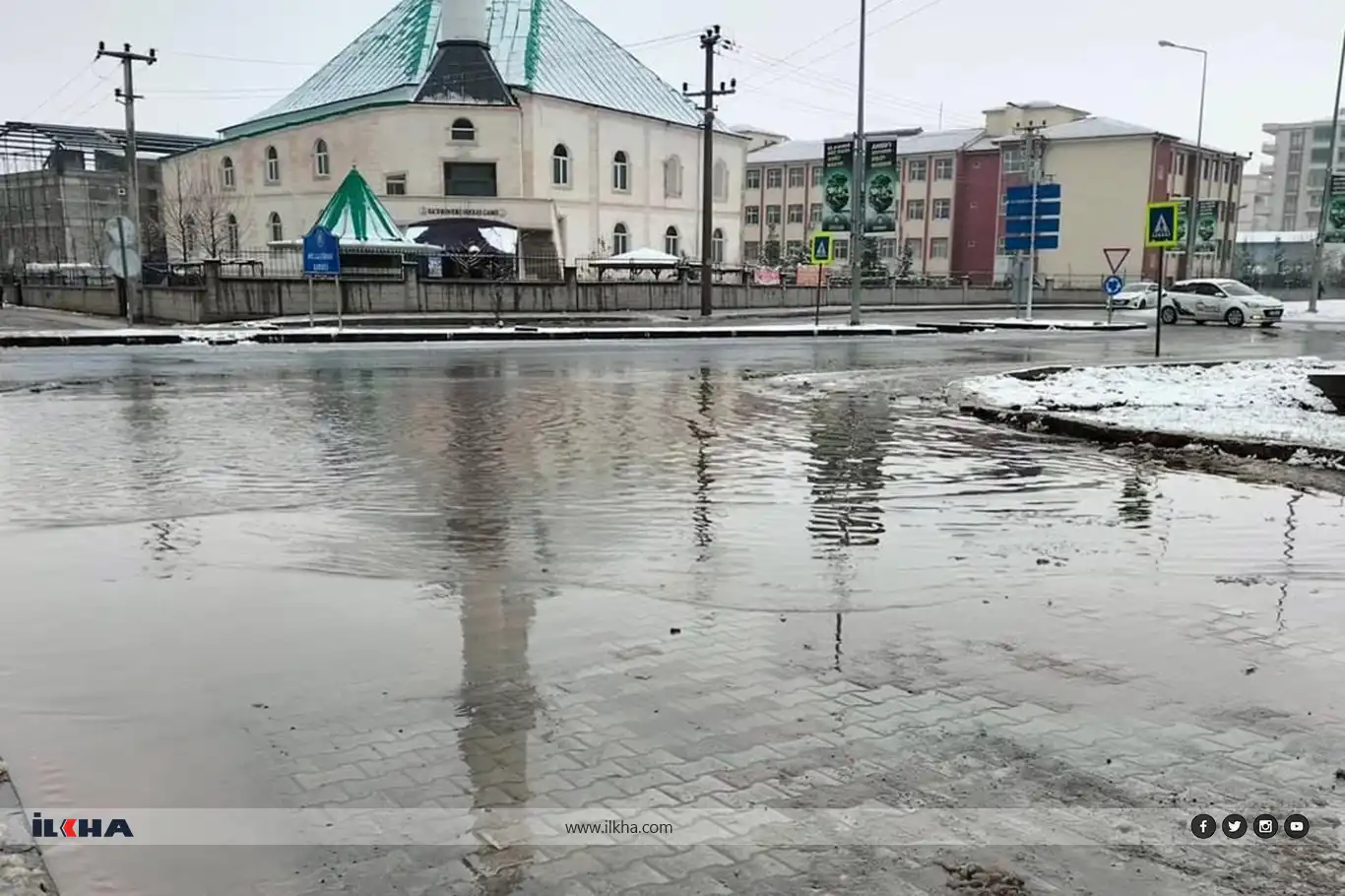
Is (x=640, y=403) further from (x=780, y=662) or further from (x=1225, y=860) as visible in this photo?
(x=1225, y=860)

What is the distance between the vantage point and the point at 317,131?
64.9 meters

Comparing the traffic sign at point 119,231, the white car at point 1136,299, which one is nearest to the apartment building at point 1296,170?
the white car at point 1136,299

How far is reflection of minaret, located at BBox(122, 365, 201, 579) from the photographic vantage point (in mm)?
7391

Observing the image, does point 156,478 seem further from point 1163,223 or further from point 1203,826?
point 1163,223

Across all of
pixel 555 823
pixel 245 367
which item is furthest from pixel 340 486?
pixel 245 367

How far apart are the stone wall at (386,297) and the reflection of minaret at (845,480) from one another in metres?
26.6

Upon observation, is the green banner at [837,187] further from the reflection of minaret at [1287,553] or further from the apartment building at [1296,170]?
the apartment building at [1296,170]

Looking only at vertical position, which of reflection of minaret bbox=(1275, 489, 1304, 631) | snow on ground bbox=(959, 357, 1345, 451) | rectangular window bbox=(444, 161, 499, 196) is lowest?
reflection of minaret bbox=(1275, 489, 1304, 631)

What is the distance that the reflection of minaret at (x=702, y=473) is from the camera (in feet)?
25.6

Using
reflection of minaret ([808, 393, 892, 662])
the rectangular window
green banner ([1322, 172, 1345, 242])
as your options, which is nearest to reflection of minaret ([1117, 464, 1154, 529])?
reflection of minaret ([808, 393, 892, 662])

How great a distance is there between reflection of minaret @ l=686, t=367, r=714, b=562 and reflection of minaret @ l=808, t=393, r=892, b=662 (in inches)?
31.4

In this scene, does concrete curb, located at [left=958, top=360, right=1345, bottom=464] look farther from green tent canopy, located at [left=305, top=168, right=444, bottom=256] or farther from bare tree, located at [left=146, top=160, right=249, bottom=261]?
bare tree, located at [left=146, top=160, right=249, bottom=261]

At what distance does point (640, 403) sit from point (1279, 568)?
9.95 m

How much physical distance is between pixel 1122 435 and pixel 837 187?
28545 millimetres
